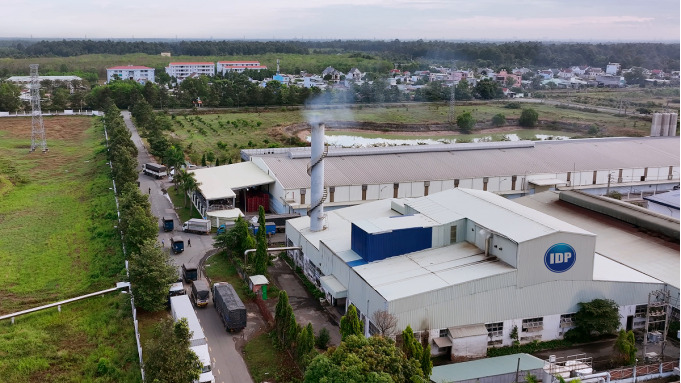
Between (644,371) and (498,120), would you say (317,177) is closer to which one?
(644,371)

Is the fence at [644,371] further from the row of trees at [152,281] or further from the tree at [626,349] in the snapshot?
the row of trees at [152,281]

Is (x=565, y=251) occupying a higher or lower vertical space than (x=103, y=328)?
higher

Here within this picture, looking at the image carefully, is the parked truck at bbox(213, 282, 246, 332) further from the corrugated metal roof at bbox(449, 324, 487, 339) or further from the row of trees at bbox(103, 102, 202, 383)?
the corrugated metal roof at bbox(449, 324, 487, 339)

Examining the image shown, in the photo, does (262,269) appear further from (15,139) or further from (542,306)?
(15,139)

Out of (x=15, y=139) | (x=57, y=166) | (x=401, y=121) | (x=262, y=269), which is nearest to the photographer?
(x=262, y=269)

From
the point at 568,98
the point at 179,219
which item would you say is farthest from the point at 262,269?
the point at 568,98

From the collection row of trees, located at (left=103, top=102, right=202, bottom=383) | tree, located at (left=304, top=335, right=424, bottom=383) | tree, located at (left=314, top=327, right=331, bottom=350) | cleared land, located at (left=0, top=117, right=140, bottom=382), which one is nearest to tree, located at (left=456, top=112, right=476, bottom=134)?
cleared land, located at (left=0, top=117, right=140, bottom=382)

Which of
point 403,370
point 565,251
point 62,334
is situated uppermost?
point 565,251
